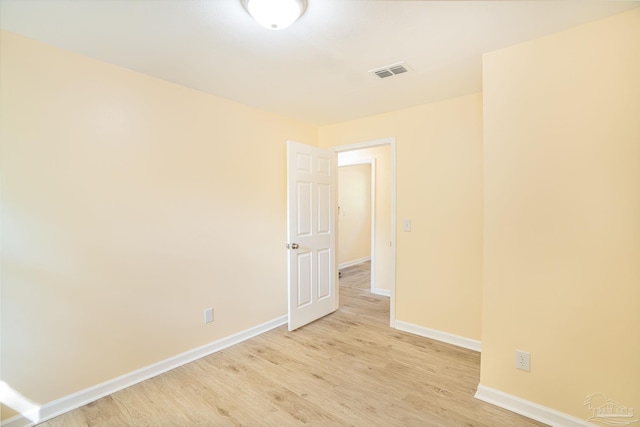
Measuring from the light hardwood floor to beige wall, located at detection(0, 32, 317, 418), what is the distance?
0.28 metres

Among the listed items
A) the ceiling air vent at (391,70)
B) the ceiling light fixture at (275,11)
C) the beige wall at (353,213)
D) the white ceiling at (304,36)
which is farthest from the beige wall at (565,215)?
the beige wall at (353,213)

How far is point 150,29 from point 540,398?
324 cm

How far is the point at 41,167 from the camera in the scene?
1722 millimetres

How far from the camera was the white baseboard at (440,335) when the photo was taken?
8.45ft

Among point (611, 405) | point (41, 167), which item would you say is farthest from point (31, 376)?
point (611, 405)

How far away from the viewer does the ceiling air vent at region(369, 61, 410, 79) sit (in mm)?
1985

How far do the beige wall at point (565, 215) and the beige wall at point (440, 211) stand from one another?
0.74 m

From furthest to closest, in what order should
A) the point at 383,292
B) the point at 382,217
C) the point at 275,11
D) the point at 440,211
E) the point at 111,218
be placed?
1. the point at 382,217
2. the point at 383,292
3. the point at 440,211
4. the point at 111,218
5. the point at 275,11

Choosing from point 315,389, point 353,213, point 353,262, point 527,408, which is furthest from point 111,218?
point 353,262

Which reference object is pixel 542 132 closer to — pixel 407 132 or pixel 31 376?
pixel 407 132

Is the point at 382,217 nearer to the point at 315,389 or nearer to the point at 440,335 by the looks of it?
the point at 440,335

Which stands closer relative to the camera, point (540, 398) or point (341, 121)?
point (540, 398)

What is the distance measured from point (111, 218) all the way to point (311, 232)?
184 centimetres

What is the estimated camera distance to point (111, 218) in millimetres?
1985
